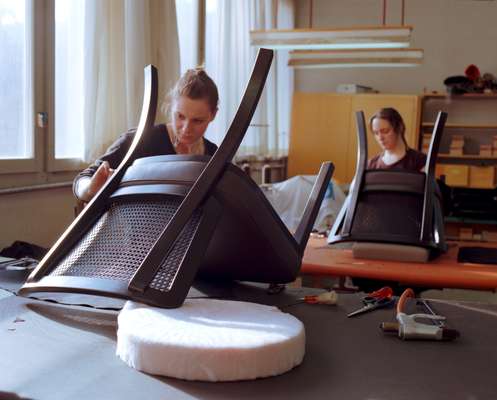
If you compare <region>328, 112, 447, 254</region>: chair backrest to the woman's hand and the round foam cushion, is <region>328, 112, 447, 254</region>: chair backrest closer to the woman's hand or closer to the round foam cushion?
the woman's hand

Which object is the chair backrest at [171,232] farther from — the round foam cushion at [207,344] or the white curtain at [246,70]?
the white curtain at [246,70]

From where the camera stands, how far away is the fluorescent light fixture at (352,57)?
4279 mm

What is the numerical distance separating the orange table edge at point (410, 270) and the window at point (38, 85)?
121 centimetres

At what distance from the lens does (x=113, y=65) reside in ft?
10.2

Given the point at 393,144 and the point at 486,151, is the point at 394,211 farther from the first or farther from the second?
the point at 486,151

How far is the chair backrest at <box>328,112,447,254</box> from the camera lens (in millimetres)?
2288

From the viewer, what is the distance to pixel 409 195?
2.36 m

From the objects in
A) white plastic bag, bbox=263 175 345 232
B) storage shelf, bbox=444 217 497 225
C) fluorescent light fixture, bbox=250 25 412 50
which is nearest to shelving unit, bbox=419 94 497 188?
storage shelf, bbox=444 217 497 225

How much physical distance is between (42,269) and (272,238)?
1.41ft

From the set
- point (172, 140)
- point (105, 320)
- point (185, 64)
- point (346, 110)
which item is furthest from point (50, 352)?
point (346, 110)

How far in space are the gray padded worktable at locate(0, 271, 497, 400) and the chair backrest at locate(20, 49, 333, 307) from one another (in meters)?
0.08

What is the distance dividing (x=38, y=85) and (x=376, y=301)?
1914mm

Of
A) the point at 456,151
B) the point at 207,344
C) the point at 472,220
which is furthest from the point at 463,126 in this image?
the point at 207,344

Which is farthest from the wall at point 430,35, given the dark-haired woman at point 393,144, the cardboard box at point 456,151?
the dark-haired woman at point 393,144
